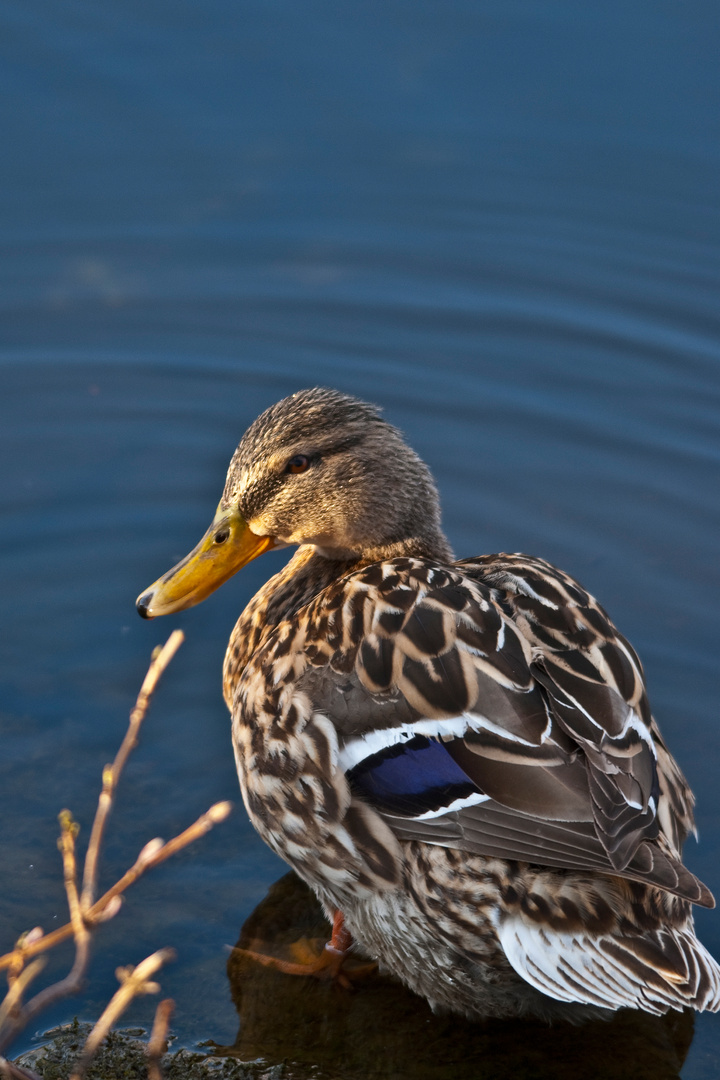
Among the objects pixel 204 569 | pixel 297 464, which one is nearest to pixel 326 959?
pixel 204 569

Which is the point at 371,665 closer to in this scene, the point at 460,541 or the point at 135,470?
the point at 460,541

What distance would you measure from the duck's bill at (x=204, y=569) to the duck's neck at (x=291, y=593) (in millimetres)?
255

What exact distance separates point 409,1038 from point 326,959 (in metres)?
0.49

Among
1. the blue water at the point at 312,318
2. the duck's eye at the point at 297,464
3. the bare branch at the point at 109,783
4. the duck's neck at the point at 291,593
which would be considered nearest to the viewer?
the bare branch at the point at 109,783

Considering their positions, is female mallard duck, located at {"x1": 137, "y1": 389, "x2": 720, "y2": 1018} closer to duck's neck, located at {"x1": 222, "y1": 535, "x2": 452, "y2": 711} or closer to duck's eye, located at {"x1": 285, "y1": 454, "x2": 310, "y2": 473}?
duck's eye, located at {"x1": 285, "y1": 454, "x2": 310, "y2": 473}

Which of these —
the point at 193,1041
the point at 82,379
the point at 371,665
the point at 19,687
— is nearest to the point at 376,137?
the point at 82,379

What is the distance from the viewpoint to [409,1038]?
4.60m

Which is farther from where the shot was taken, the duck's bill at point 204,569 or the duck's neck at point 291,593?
the duck's neck at point 291,593

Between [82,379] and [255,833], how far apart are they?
328cm

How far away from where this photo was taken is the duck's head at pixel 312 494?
5.31 meters

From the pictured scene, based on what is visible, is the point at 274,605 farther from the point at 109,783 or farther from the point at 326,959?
the point at 109,783

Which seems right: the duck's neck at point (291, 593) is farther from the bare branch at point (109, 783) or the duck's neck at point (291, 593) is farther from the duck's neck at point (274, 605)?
the bare branch at point (109, 783)

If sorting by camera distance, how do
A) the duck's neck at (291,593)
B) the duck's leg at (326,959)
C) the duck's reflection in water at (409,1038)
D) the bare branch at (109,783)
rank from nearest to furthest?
the bare branch at (109,783)
the duck's reflection in water at (409,1038)
the duck's leg at (326,959)
the duck's neck at (291,593)

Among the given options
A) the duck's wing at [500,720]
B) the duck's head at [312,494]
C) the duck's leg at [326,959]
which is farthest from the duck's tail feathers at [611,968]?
the duck's head at [312,494]
